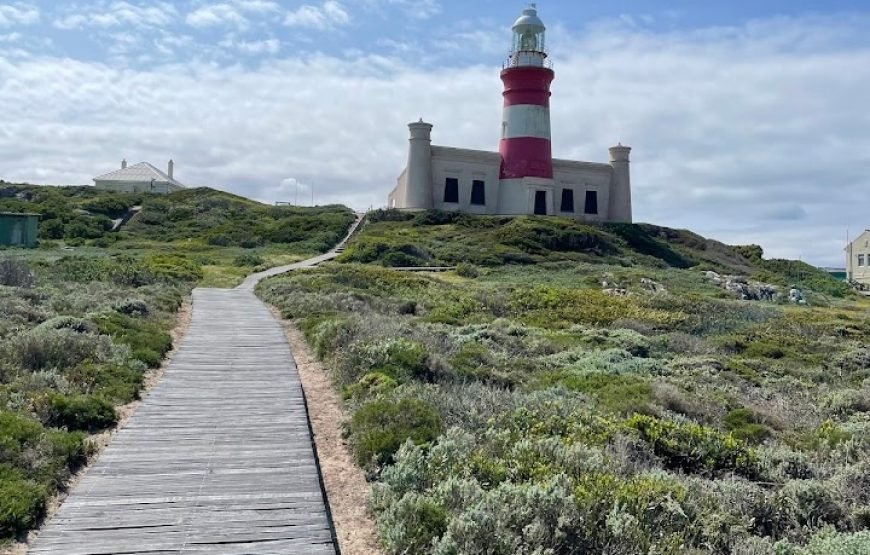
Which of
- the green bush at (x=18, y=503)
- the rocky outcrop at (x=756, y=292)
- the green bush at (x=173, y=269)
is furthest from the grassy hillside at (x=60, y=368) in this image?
the rocky outcrop at (x=756, y=292)

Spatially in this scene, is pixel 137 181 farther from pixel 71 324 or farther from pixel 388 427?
pixel 388 427

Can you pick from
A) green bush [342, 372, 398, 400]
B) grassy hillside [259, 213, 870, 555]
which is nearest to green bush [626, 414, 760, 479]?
grassy hillside [259, 213, 870, 555]

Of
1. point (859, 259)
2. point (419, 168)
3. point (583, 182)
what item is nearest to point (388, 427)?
point (419, 168)

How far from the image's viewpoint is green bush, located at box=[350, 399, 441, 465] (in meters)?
7.09

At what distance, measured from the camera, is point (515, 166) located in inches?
2082

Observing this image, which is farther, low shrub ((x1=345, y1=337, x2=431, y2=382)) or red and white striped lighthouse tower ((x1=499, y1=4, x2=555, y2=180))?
red and white striped lighthouse tower ((x1=499, y1=4, x2=555, y2=180))

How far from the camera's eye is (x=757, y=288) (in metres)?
34.3

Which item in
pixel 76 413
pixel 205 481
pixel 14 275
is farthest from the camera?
pixel 14 275

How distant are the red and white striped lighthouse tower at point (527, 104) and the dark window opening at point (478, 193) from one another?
2238 mm

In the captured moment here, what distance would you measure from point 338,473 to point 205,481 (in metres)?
1.31

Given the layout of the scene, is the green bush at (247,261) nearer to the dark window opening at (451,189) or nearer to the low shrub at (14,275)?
the low shrub at (14,275)

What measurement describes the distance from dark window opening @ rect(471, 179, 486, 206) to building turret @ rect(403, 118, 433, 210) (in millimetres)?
3211

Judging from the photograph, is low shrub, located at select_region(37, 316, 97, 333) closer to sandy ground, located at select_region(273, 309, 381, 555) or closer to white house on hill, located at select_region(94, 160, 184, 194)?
sandy ground, located at select_region(273, 309, 381, 555)

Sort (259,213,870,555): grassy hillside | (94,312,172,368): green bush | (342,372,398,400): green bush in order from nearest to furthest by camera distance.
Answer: (259,213,870,555): grassy hillside < (342,372,398,400): green bush < (94,312,172,368): green bush
